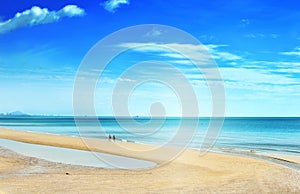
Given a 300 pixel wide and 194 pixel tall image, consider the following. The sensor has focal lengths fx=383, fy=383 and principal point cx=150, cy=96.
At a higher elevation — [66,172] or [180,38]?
[180,38]

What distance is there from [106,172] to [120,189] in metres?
5.08

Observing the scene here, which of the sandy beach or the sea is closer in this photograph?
the sandy beach

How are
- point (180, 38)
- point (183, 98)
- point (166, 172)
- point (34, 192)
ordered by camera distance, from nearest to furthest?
1. point (34, 192)
2. point (180, 38)
3. point (166, 172)
4. point (183, 98)

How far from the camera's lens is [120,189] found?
16.7 meters

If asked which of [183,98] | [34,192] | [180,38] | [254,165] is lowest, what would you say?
[34,192]

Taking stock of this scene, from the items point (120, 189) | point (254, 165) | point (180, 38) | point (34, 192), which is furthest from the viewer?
point (254, 165)

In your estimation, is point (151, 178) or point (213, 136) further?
point (213, 136)

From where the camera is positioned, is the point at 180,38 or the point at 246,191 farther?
the point at 180,38

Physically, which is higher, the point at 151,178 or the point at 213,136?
the point at 213,136

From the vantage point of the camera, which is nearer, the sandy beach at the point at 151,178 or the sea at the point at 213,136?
the sandy beach at the point at 151,178

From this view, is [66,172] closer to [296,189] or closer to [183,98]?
[183,98]

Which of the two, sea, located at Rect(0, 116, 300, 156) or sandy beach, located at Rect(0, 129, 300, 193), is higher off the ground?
sea, located at Rect(0, 116, 300, 156)

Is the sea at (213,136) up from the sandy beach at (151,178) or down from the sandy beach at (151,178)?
up

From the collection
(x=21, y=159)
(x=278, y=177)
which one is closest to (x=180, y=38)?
(x=278, y=177)
